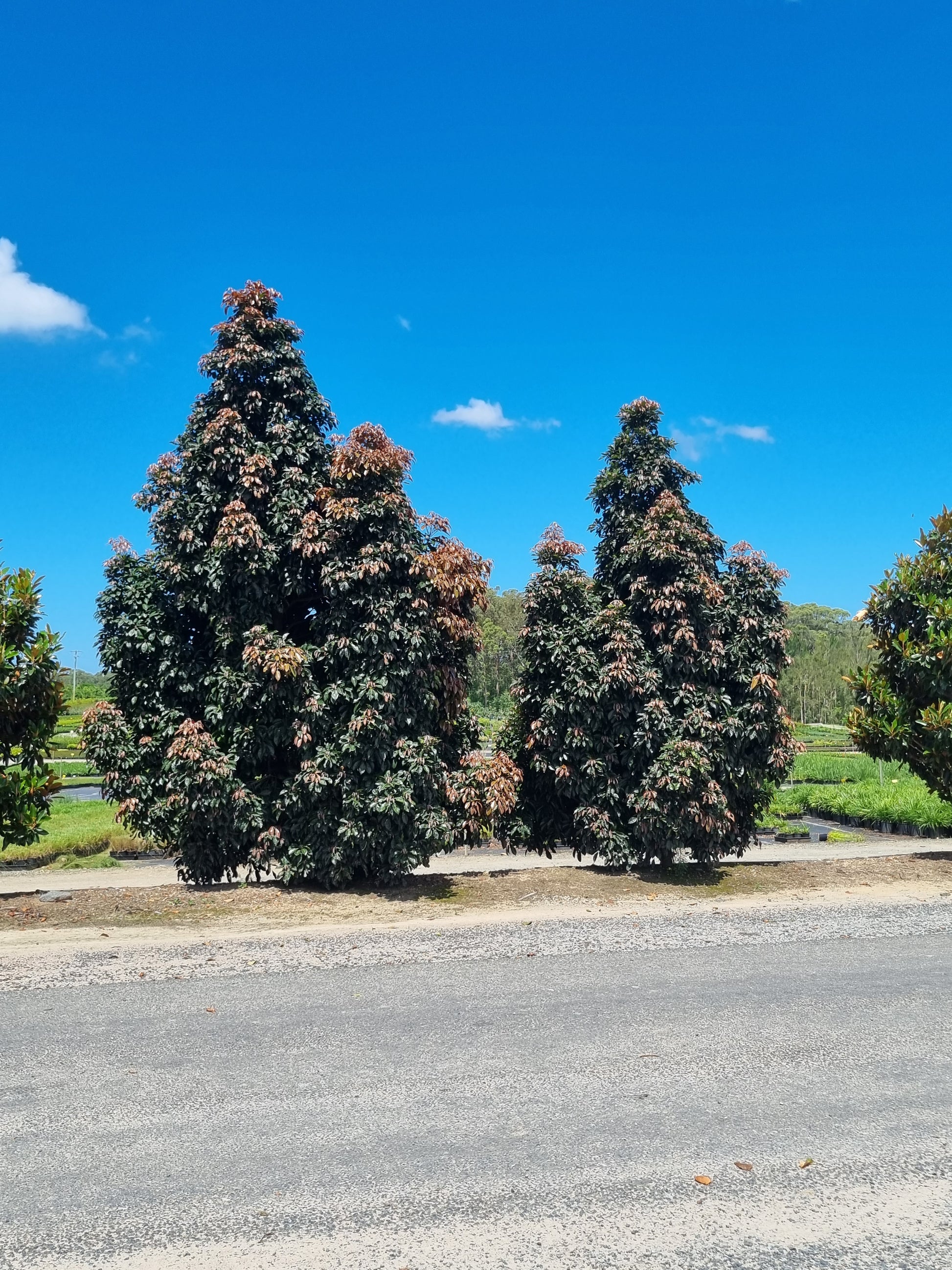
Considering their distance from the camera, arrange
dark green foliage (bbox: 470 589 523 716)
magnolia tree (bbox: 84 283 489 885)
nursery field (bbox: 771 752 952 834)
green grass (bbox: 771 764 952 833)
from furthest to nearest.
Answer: dark green foliage (bbox: 470 589 523 716) < nursery field (bbox: 771 752 952 834) < green grass (bbox: 771 764 952 833) < magnolia tree (bbox: 84 283 489 885)

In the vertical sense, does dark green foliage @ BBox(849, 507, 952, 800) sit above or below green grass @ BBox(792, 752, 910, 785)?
above

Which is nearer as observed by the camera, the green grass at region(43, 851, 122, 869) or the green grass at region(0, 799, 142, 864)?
the green grass at region(43, 851, 122, 869)

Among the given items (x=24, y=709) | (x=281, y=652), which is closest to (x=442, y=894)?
(x=281, y=652)

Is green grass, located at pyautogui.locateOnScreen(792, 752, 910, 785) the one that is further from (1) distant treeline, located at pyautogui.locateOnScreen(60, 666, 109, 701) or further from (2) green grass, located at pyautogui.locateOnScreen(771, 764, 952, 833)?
(1) distant treeline, located at pyautogui.locateOnScreen(60, 666, 109, 701)

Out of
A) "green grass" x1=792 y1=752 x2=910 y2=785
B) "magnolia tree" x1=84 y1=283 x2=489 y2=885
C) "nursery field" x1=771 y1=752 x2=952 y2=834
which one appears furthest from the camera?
"green grass" x1=792 y1=752 x2=910 y2=785

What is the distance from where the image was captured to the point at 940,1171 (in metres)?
3.95

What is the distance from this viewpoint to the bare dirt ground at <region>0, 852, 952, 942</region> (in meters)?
9.29

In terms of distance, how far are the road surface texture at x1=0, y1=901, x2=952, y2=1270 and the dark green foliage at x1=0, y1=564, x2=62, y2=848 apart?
3.10m

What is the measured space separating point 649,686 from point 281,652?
4763 millimetres

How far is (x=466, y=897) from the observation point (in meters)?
10.6

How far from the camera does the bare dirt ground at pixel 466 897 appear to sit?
929 centimetres

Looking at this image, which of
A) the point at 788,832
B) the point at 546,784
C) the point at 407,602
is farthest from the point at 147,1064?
the point at 788,832

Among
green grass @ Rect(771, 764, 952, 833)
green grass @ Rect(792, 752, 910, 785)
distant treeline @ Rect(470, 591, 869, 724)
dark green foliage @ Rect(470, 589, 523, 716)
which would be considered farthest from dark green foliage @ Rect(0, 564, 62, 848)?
dark green foliage @ Rect(470, 589, 523, 716)

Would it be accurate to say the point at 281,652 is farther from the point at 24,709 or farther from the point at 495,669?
the point at 495,669
